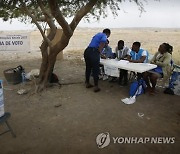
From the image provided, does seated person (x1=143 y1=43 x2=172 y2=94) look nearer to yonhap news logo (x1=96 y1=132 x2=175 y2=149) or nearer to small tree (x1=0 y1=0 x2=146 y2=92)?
small tree (x1=0 y1=0 x2=146 y2=92)

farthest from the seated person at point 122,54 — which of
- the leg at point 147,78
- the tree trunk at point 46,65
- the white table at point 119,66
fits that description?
the tree trunk at point 46,65

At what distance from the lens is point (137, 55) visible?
7.71 metres

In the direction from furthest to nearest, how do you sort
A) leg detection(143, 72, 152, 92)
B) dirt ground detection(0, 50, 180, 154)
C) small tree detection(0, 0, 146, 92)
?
leg detection(143, 72, 152, 92) < small tree detection(0, 0, 146, 92) < dirt ground detection(0, 50, 180, 154)

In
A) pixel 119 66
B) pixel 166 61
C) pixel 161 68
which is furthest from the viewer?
pixel 161 68

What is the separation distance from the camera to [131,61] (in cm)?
755

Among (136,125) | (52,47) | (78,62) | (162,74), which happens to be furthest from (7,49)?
(136,125)

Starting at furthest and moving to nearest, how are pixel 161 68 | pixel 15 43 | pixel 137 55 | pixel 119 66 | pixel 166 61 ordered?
pixel 15 43, pixel 137 55, pixel 161 68, pixel 166 61, pixel 119 66

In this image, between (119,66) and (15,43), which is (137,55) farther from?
(15,43)

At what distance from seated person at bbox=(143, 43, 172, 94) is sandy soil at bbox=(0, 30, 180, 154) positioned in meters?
0.43

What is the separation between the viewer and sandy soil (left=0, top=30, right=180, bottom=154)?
4672 millimetres

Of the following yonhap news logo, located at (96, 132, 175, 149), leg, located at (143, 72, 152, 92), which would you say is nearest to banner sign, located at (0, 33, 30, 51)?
leg, located at (143, 72, 152, 92)

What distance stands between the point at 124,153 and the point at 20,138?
6.49 ft

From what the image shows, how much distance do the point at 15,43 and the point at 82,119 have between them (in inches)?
283

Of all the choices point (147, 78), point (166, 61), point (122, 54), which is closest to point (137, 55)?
point (122, 54)
